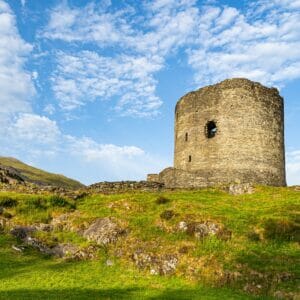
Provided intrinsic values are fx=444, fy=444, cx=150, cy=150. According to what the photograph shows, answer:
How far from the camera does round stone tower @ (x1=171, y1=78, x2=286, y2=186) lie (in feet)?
123

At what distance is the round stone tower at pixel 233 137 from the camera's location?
37.6 metres

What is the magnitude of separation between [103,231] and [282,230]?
8822mm

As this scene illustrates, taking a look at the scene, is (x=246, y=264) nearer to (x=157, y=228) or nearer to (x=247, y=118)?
(x=157, y=228)

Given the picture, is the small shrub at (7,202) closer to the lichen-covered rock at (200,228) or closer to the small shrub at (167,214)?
the small shrub at (167,214)

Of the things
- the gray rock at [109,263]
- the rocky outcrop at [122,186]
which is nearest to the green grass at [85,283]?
the gray rock at [109,263]

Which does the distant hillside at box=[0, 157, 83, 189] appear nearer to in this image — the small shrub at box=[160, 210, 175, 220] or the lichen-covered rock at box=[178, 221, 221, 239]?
the small shrub at box=[160, 210, 175, 220]

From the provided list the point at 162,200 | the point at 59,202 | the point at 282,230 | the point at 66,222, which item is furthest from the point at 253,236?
the point at 59,202

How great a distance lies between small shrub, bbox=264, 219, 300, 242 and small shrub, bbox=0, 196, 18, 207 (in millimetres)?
14897

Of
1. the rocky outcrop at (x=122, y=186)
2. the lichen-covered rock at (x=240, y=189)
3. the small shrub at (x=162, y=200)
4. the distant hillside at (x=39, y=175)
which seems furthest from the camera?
the distant hillside at (x=39, y=175)

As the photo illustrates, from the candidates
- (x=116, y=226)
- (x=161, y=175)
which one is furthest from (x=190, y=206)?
(x=161, y=175)

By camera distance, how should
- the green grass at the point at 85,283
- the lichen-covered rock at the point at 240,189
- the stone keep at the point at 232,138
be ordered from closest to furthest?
the green grass at the point at 85,283, the lichen-covered rock at the point at 240,189, the stone keep at the point at 232,138

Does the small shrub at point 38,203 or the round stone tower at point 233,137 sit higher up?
the round stone tower at point 233,137

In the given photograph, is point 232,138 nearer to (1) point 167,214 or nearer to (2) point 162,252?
(1) point 167,214

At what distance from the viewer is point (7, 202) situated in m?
27.0
